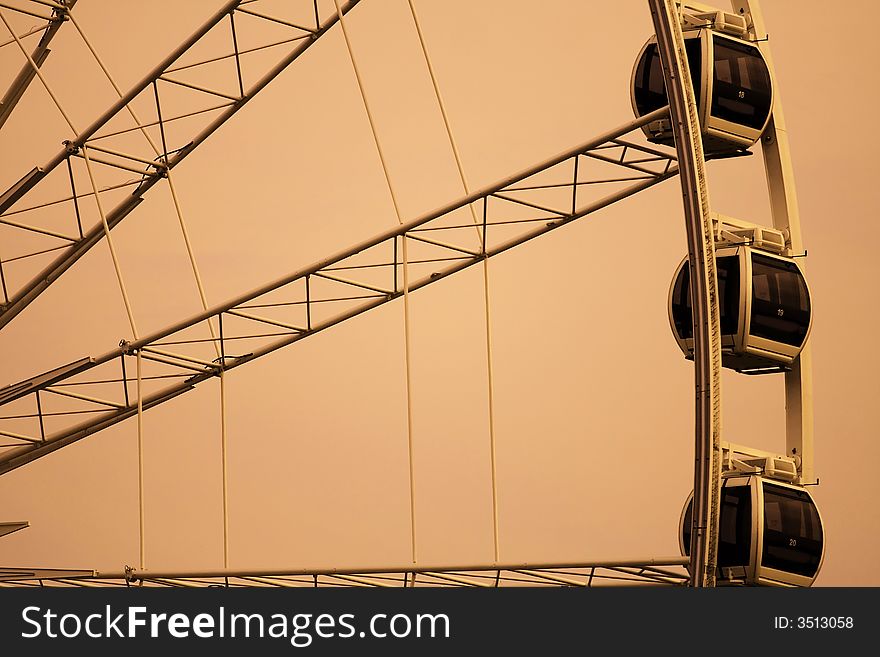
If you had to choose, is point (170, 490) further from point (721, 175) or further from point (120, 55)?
point (721, 175)

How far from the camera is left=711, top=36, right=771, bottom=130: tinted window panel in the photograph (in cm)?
2284

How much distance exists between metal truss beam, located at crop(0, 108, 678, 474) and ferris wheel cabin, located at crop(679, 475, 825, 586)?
4.98 metres

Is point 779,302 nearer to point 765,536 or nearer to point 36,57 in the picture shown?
point 765,536

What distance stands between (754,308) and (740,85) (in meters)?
3.02

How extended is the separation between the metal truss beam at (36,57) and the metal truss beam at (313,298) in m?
5.45

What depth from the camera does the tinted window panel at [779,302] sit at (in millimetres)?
22328

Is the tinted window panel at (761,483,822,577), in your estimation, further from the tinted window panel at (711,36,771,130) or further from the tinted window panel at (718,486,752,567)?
the tinted window panel at (711,36,771,130)

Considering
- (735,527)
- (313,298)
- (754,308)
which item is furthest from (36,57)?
(735,527)

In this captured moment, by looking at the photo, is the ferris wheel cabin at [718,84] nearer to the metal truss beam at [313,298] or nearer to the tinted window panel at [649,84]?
the tinted window panel at [649,84]

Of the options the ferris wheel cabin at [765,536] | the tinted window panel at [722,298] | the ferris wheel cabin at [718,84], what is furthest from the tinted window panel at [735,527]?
the ferris wheel cabin at [718,84]

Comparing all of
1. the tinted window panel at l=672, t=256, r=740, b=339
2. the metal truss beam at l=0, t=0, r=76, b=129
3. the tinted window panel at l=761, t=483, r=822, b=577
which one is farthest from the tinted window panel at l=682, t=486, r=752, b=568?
the metal truss beam at l=0, t=0, r=76, b=129

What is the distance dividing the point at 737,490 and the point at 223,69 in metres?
34.8

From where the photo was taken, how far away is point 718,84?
22.8 metres
